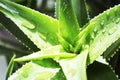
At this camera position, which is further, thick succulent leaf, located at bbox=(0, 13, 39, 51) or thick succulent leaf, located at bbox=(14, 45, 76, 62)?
thick succulent leaf, located at bbox=(0, 13, 39, 51)

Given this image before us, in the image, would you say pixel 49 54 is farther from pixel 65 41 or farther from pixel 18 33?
pixel 18 33

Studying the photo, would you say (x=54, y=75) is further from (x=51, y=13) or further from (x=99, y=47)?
(x=51, y=13)

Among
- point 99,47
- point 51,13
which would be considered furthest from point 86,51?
point 51,13

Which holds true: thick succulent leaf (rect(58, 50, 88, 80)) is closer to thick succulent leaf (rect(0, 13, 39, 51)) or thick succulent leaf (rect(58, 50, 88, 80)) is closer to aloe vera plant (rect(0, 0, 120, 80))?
aloe vera plant (rect(0, 0, 120, 80))

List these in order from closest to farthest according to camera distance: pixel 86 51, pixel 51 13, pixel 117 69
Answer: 1. pixel 86 51
2. pixel 117 69
3. pixel 51 13

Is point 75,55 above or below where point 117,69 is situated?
above

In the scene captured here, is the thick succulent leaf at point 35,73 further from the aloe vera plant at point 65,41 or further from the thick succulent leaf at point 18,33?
the thick succulent leaf at point 18,33

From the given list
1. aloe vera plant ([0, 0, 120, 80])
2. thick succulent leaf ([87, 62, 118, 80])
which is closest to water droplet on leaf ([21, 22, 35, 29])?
aloe vera plant ([0, 0, 120, 80])

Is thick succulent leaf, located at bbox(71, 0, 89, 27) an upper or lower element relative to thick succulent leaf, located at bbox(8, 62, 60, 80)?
upper
